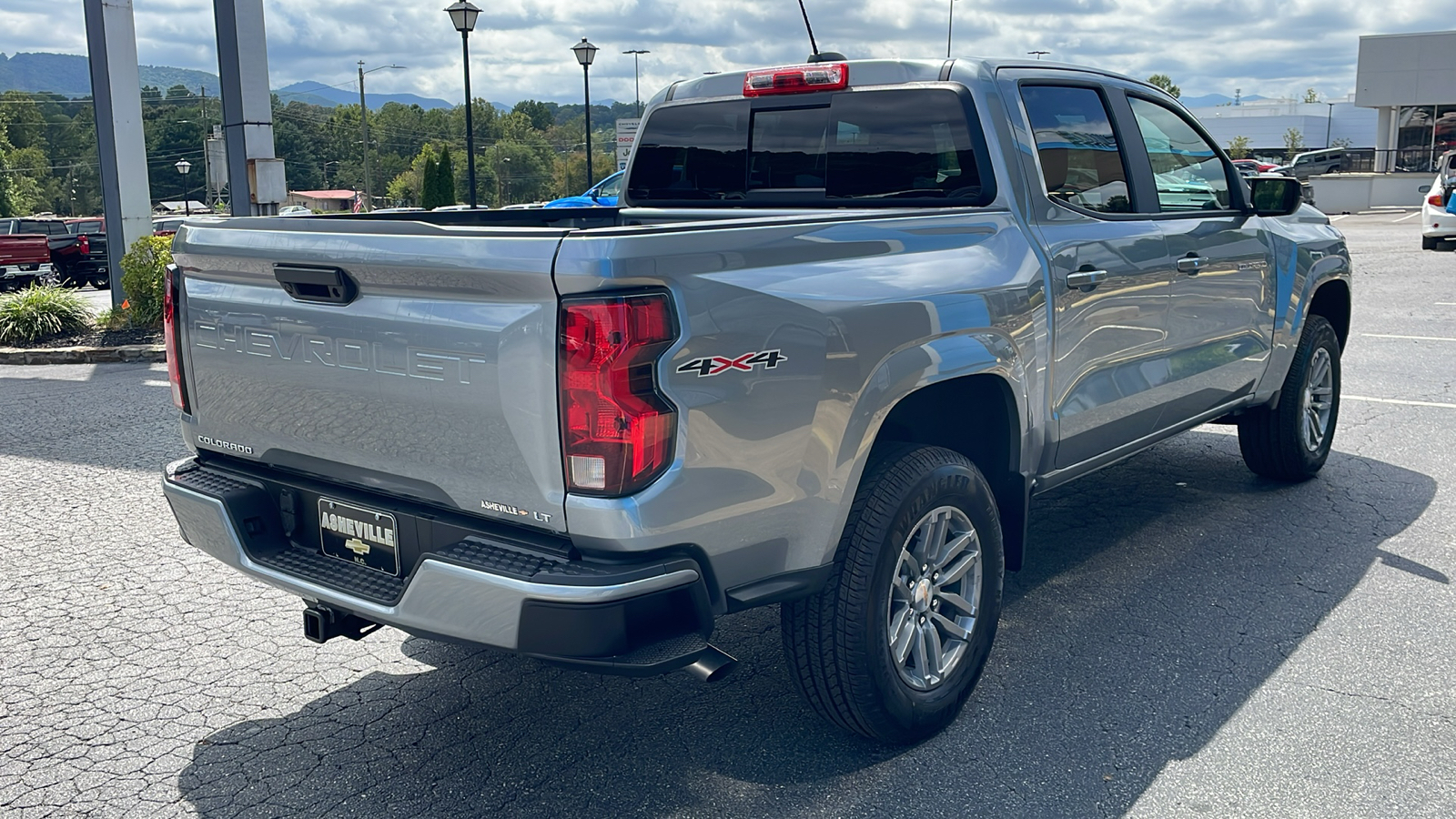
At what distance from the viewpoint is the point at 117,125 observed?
1361 centimetres

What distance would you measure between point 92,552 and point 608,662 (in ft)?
12.1

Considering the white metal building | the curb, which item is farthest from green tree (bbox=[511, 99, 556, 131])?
the curb

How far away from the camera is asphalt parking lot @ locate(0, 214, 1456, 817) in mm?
3264

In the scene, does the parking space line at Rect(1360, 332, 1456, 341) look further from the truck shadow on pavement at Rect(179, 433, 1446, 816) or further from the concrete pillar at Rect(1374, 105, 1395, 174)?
the concrete pillar at Rect(1374, 105, 1395, 174)

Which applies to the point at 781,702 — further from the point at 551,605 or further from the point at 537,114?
the point at 537,114

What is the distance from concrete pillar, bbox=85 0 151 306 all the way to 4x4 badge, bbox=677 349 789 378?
12496 millimetres

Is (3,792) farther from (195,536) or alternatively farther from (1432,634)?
(1432,634)

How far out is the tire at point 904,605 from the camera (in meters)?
3.24

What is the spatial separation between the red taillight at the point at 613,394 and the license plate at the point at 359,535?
26.4 inches

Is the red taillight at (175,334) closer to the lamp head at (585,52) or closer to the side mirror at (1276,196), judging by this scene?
the side mirror at (1276,196)

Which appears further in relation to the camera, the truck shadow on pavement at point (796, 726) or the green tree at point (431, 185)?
the green tree at point (431, 185)

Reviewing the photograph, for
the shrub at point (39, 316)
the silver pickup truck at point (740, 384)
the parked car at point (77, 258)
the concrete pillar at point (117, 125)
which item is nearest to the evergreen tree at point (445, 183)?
the parked car at point (77, 258)

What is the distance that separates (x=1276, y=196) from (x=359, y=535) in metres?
4.06

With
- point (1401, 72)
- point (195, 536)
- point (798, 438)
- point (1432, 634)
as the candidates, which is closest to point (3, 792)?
point (195, 536)
